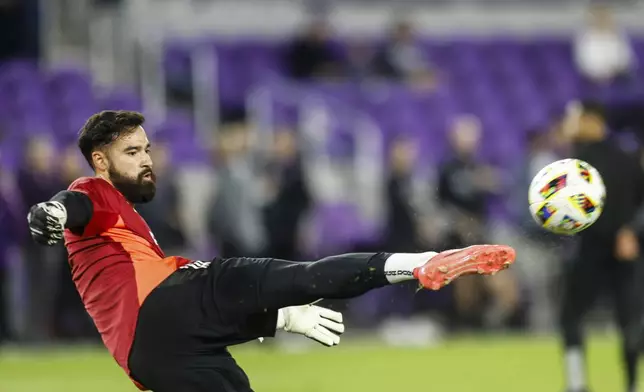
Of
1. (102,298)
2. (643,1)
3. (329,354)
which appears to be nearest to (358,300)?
(329,354)

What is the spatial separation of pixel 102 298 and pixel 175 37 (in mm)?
14219

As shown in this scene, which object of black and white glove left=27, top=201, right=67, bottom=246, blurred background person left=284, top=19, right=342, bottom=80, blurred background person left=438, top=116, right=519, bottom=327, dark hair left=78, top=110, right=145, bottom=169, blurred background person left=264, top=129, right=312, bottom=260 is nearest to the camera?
black and white glove left=27, top=201, right=67, bottom=246

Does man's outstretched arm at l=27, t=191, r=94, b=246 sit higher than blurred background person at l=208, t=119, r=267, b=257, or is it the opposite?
man's outstretched arm at l=27, t=191, r=94, b=246

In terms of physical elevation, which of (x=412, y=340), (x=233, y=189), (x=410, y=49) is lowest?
(x=412, y=340)

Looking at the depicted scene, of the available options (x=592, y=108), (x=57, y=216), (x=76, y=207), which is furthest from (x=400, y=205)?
(x=57, y=216)

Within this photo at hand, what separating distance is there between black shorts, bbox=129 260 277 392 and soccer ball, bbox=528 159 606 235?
196 cm

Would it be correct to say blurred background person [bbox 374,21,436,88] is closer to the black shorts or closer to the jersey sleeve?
the jersey sleeve

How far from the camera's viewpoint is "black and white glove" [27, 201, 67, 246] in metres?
6.21

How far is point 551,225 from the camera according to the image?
311 inches

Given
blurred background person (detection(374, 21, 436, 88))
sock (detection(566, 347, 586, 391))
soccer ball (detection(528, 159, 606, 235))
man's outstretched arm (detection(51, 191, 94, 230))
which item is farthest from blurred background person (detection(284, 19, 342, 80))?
man's outstretched arm (detection(51, 191, 94, 230))

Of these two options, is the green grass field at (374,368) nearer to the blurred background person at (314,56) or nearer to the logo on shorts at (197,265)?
the blurred background person at (314,56)

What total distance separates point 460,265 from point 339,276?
0.59 meters

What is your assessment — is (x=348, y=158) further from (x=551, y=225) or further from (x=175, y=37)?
(x=551, y=225)

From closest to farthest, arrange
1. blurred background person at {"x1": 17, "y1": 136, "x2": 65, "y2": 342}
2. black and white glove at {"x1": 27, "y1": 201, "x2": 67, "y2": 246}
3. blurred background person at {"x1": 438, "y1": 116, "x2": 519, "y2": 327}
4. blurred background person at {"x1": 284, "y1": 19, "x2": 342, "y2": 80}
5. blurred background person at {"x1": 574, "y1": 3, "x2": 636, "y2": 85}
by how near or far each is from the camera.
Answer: black and white glove at {"x1": 27, "y1": 201, "x2": 67, "y2": 246} → blurred background person at {"x1": 17, "y1": 136, "x2": 65, "y2": 342} → blurred background person at {"x1": 438, "y1": 116, "x2": 519, "y2": 327} → blurred background person at {"x1": 284, "y1": 19, "x2": 342, "y2": 80} → blurred background person at {"x1": 574, "y1": 3, "x2": 636, "y2": 85}
